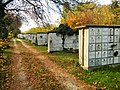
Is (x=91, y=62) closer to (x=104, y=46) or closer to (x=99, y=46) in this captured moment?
(x=99, y=46)

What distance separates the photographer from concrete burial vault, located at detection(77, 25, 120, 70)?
526 inches

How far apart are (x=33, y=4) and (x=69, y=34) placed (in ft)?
34.2

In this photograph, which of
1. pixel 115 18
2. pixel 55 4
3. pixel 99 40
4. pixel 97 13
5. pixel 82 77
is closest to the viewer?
pixel 82 77

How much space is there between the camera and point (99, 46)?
1382cm

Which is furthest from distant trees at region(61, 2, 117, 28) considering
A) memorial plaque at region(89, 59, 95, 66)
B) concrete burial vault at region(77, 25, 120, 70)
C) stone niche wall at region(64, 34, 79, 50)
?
memorial plaque at region(89, 59, 95, 66)

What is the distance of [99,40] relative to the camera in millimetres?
13789

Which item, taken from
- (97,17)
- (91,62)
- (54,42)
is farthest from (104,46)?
(97,17)

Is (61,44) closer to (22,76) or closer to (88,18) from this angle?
(88,18)

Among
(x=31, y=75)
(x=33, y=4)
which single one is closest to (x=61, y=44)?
(x=33, y=4)

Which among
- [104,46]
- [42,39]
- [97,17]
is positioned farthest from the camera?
[42,39]

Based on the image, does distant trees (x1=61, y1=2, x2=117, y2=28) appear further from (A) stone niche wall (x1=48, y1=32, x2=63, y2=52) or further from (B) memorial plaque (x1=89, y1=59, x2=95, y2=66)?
(B) memorial plaque (x1=89, y1=59, x2=95, y2=66)


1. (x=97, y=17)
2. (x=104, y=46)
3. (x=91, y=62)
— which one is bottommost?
(x=91, y=62)

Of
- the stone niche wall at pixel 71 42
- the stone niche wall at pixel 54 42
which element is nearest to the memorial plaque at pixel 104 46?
the stone niche wall at pixel 54 42

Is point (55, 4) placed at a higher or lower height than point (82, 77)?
higher
